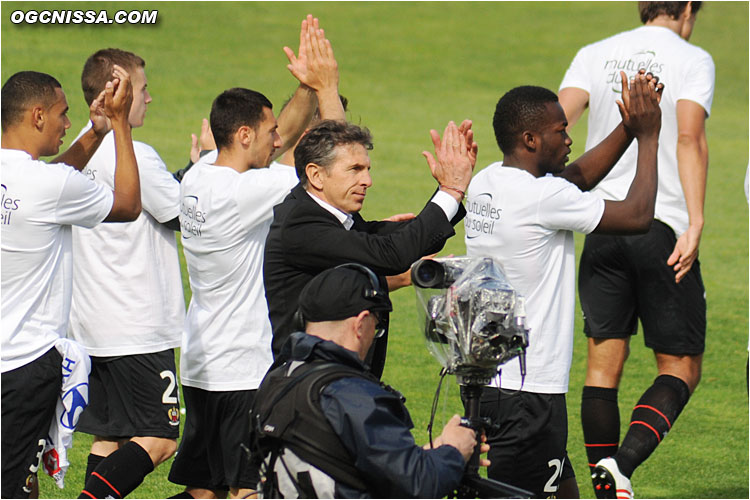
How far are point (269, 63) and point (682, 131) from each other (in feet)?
70.7

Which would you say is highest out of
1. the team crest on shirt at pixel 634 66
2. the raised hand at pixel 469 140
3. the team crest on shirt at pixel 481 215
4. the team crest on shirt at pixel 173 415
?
the team crest on shirt at pixel 634 66

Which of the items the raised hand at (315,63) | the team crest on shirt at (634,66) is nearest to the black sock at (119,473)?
the raised hand at (315,63)

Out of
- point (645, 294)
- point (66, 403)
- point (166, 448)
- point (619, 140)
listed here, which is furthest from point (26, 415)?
point (645, 294)

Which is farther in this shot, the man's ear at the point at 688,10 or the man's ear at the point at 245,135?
the man's ear at the point at 688,10

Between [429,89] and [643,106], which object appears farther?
[429,89]

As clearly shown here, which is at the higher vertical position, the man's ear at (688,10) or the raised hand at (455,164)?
the man's ear at (688,10)

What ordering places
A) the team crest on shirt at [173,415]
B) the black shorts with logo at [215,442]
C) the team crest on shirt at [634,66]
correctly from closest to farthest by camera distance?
the black shorts with logo at [215,442] → the team crest on shirt at [173,415] → the team crest on shirt at [634,66]

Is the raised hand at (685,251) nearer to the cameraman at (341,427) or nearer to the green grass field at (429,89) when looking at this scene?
the green grass field at (429,89)

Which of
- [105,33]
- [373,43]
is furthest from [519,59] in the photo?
[105,33]

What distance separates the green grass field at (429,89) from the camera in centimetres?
863

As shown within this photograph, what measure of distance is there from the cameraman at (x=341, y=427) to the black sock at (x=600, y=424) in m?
3.04

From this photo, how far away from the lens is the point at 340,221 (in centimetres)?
492

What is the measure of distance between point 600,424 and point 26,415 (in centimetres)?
324

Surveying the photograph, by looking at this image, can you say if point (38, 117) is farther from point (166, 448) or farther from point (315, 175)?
point (166, 448)
